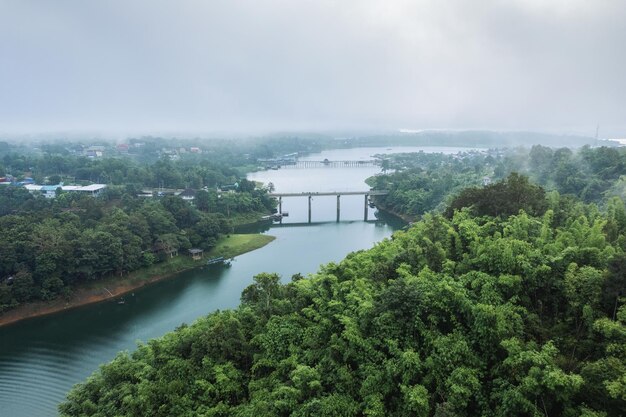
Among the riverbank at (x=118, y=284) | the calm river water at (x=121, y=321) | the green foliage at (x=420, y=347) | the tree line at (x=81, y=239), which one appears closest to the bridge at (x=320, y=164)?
the calm river water at (x=121, y=321)

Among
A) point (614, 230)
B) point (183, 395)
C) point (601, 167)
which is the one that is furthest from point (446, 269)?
point (601, 167)

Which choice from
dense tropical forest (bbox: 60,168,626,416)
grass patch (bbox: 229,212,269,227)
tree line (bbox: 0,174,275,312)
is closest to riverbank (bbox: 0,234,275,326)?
tree line (bbox: 0,174,275,312)

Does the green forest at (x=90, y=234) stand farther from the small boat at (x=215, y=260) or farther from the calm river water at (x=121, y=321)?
the calm river water at (x=121, y=321)

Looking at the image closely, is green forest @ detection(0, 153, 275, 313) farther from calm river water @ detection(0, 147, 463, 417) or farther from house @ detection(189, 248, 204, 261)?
calm river water @ detection(0, 147, 463, 417)

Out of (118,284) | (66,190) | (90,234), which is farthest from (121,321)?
(66,190)

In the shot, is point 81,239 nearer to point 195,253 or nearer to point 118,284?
point 118,284

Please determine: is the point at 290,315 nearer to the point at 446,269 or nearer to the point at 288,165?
the point at 446,269
